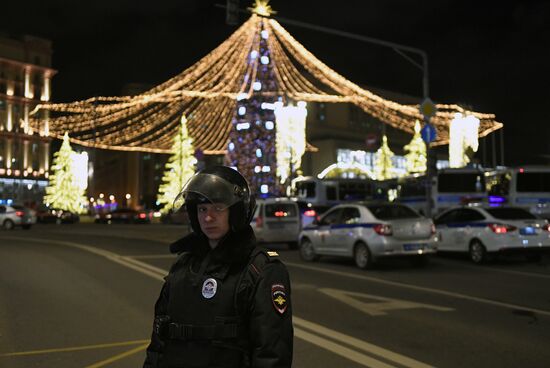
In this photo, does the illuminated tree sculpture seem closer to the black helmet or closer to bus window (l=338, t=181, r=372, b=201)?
bus window (l=338, t=181, r=372, b=201)

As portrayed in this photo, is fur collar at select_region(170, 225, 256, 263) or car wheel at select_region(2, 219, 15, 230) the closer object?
fur collar at select_region(170, 225, 256, 263)

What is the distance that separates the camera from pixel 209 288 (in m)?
2.29

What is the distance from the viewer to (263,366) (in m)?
2.21

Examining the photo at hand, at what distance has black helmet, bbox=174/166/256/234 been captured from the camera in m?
2.50

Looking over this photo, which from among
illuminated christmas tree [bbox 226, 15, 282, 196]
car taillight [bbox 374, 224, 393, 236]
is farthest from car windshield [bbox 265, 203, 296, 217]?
illuminated christmas tree [bbox 226, 15, 282, 196]

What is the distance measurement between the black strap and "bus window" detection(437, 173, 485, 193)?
28363 millimetres

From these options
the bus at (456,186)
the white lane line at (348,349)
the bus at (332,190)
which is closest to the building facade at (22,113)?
the bus at (332,190)

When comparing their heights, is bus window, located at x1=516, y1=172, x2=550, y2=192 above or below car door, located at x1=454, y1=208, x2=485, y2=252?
above

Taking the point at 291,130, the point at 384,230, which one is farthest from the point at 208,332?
the point at 291,130

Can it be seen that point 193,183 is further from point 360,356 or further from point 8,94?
point 8,94

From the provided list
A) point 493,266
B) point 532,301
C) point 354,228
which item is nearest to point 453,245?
point 493,266

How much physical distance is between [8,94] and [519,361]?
359 feet

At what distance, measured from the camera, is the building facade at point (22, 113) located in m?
101

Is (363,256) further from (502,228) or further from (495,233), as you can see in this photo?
(502,228)
